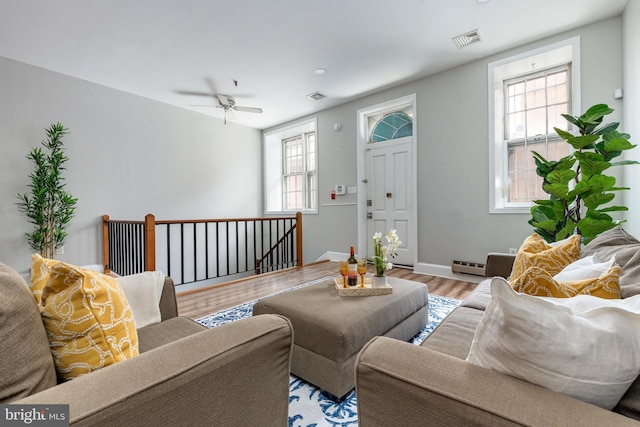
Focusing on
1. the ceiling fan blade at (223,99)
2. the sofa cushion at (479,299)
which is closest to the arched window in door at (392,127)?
the ceiling fan blade at (223,99)

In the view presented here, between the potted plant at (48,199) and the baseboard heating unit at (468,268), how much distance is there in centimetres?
507

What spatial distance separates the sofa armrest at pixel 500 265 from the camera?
6.87 ft

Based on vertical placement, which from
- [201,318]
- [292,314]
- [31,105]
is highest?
[31,105]

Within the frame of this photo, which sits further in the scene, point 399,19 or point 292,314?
point 399,19

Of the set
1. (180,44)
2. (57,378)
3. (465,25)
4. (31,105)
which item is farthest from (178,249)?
(465,25)

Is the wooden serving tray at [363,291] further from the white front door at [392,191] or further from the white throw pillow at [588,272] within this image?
the white front door at [392,191]

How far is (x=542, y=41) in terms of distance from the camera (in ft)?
10.1

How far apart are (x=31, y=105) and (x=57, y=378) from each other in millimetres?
4410

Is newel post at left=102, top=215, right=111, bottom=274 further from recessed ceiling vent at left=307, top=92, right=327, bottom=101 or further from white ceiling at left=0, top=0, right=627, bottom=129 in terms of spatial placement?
recessed ceiling vent at left=307, top=92, right=327, bottom=101

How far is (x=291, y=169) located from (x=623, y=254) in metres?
5.41

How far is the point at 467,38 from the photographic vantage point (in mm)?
3021

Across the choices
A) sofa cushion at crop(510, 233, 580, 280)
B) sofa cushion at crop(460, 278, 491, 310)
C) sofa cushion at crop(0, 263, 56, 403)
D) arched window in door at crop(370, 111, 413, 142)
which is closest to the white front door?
arched window in door at crop(370, 111, 413, 142)

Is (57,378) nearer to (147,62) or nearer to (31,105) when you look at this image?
(147,62)

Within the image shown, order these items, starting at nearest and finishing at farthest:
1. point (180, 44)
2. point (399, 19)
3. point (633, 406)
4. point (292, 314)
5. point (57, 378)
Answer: point (633, 406) → point (57, 378) → point (292, 314) → point (399, 19) → point (180, 44)
